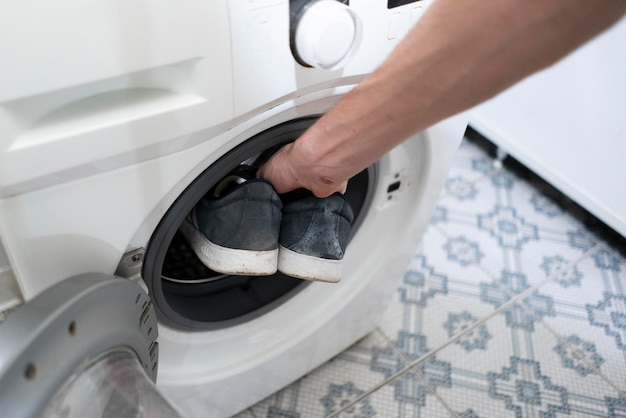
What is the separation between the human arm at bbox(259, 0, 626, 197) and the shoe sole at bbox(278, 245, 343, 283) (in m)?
0.11

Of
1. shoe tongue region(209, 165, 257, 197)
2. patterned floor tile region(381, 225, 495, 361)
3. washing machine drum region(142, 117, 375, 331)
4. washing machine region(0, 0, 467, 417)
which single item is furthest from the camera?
patterned floor tile region(381, 225, 495, 361)

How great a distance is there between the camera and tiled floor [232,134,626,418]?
3.04 ft

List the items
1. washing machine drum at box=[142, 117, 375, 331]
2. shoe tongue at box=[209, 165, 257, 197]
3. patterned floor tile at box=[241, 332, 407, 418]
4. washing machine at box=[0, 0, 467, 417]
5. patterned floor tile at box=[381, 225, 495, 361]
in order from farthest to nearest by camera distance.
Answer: patterned floor tile at box=[381, 225, 495, 361] < patterned floor tile at box=[241, 332, 407, 418] < shoe tongue at box=[209, 165, 257, 197] < washing machine drum at box=[142, 117, 375, 331] < washing machine at box=[0, 0, 467, 417]

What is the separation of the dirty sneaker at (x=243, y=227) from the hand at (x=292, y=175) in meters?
0.02

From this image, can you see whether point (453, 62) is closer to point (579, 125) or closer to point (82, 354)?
point (82, 354)

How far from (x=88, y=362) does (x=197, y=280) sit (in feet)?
→ 0.88

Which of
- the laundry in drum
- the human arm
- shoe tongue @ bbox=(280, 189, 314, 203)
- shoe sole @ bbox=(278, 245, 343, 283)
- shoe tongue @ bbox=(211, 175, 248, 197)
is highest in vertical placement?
the human arm

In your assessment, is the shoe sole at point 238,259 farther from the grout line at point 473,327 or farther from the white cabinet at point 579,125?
the white cabinet at point 579,125

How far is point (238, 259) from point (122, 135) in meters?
0.20

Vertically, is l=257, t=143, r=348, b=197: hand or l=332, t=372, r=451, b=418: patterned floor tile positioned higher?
l=257, t=143, r=348, b=197: hand

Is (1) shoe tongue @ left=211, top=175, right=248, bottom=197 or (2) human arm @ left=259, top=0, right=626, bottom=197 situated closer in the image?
(2) human arm @ left=259, top=0, right=626, bottom=197

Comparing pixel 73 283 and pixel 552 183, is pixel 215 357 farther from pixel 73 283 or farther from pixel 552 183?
pixel 552 183

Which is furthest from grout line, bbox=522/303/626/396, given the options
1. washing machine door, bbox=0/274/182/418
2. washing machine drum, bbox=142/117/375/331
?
washing machine door, bbox=0/274/182/418

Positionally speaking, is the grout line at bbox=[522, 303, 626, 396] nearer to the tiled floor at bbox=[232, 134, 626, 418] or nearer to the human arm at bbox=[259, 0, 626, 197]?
the tiled floor at bbox=[232, 134, 626, 418]
